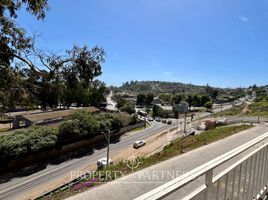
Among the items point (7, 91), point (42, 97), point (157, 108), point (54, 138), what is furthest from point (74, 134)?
point (157, 108)

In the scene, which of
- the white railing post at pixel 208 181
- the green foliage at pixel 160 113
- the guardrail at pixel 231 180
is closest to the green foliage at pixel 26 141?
the guardrail at pixel 231 180

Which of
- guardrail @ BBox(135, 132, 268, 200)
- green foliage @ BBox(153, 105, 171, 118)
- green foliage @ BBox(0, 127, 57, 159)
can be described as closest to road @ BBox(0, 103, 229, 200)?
green foliage @ BBox(0, 127, 57, 159)

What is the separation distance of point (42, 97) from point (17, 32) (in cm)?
209

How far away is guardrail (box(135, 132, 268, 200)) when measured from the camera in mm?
1394

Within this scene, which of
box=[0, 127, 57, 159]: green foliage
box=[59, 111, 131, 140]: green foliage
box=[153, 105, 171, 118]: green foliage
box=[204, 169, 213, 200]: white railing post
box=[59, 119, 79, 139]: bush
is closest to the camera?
box=[204, 169, 213, 200]: white railing post

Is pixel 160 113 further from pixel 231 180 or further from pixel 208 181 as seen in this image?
pixel 208 181

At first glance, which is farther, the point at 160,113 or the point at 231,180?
the point at 160,113

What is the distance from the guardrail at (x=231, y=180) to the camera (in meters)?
1.39

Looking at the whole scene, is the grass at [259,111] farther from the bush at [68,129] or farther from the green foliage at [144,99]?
the green foliage at [144,99]

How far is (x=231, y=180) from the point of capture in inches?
86.3

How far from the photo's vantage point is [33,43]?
6.27 m

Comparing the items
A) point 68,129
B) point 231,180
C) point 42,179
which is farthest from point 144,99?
point 231,180

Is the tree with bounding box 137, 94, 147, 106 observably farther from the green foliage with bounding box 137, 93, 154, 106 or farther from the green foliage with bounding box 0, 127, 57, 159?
the green foliage with bounding box 0, 127, 57, 159

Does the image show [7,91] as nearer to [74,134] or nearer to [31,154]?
[31,154]
